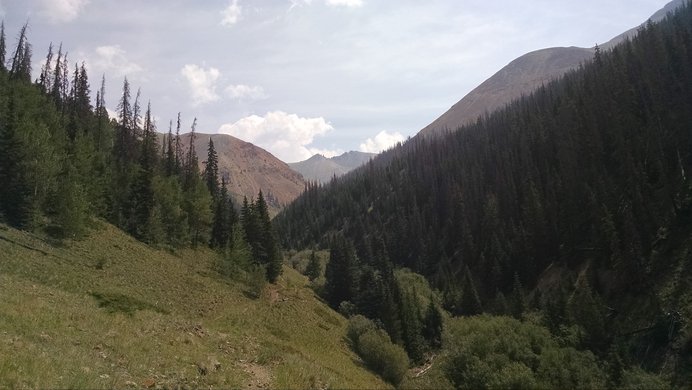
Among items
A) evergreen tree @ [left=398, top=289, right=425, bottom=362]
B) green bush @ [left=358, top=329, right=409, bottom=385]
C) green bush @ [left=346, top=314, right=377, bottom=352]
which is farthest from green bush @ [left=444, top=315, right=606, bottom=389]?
green bush @ [left=346, top=314, right=377, bottom=352]

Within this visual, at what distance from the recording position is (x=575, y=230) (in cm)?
8156

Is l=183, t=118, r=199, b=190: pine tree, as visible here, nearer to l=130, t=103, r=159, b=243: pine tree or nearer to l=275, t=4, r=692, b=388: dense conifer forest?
l=130, t=103, r=159, b=243: pine tree

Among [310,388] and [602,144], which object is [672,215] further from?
[310,388]

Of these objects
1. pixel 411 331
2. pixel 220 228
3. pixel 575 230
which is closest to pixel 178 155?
pixel 220 228

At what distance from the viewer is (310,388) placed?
2297cm

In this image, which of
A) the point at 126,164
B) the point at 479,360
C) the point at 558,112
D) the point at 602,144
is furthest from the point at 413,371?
the point at 558,112

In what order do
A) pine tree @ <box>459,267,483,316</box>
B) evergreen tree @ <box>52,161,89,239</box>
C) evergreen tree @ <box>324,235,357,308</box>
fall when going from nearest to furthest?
evergreen tree @ <box>52,161,89,239</box>
pine tree @ <box>459,267,483,316</box>
evergreen tree @ <box>324,235,357,308</box>

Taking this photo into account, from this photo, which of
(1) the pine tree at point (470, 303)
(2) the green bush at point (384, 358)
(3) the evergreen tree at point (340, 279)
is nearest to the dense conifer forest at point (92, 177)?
(3) the evergreen tree at point (340, 279)

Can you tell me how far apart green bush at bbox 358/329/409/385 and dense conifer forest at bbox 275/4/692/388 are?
7789mm

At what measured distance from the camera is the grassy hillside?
51.9 ft

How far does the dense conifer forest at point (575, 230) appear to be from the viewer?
4762 cm

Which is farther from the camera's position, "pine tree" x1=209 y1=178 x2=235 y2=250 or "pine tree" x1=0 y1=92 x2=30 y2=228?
"pine tree" x1=209 y1=178 x2=235 y2=250

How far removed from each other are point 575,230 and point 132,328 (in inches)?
3244

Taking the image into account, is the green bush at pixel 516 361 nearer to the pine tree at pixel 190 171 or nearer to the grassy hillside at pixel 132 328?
the grassy hillside at pixel 132 328
